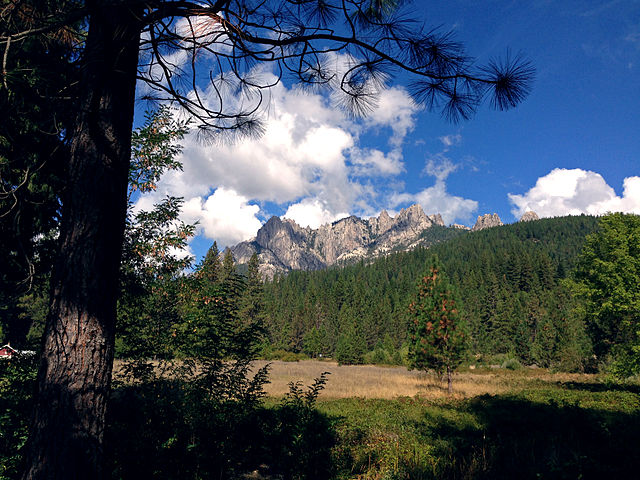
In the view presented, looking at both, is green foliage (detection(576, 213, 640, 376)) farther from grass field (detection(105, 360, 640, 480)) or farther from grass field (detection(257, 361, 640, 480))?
grass field (detection(105, 360, 640, 480))

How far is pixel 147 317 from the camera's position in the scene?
7.98 metres

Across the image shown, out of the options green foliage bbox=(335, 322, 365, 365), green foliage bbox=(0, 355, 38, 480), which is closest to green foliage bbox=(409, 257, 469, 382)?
green foliage bbox=(0, 355, 38, 480)

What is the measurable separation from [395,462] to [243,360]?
3.53 meters

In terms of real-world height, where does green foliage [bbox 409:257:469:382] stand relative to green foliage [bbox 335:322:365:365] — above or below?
above

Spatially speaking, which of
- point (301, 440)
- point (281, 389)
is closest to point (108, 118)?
point (301, 440)

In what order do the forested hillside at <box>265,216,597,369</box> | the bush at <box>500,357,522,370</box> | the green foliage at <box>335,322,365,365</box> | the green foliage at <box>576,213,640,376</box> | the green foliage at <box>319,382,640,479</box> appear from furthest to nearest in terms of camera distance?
the green foliage at <box>335,322,365,365</box> → the forested hillside at <box>265,216,597,369</box> → the bush at <box>500,357,522,370</box> → the green foliage at <box>576,213,640,376</box> → the green foliage at <box>319,382,640,479</box>

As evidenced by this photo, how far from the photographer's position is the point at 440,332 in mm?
18250

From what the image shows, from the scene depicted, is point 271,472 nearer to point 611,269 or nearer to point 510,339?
point 611,269

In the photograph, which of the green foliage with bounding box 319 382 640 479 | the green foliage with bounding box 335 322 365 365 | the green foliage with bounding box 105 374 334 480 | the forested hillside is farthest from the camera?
the green foliage with bounding box 335 322 365 365

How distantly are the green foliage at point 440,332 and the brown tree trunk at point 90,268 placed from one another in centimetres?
1867

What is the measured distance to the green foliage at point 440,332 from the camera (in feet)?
59.5

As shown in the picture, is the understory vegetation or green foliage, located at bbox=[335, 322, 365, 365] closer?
the understory vegetation

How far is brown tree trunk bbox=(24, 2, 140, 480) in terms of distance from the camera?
1911 mm

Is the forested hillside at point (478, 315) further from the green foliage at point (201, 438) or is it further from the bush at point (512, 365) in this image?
the green foliage at point (201, 438)
